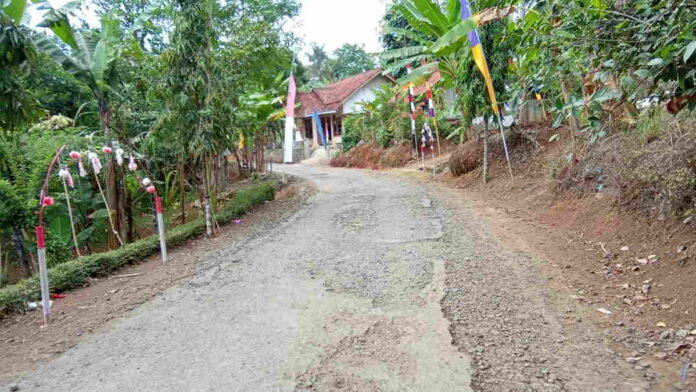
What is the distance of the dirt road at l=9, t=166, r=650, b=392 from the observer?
289cm

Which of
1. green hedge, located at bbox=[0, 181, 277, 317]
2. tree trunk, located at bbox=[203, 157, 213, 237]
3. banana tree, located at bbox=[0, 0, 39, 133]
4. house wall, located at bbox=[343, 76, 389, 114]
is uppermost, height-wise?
house wall, located at bbox=[343, 76, 389, 114]

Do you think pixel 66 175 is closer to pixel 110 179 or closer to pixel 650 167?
pixel 110 179

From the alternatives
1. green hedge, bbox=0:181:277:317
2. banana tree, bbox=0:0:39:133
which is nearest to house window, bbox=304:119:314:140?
green hedge, bbox=0:181:277:317

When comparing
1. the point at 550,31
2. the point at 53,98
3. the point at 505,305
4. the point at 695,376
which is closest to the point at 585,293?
the point at 505,305

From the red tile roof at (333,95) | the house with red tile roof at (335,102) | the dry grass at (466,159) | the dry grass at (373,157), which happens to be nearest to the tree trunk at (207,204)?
the dry grass at (466,159)

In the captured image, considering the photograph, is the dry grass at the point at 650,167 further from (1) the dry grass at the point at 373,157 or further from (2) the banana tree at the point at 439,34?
(1) the dry grass at the point at 373,157

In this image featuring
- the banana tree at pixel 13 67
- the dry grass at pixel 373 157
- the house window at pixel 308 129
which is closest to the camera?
the banana tree at pixel 13 67

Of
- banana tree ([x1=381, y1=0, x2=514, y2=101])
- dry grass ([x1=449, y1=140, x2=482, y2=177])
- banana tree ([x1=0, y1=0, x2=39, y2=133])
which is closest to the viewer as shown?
banana tree ([x1=0, y1=0, x2=39, y2=133])

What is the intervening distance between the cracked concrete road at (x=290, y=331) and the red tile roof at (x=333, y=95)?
22.4m

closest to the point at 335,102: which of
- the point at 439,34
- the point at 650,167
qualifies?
the point at 439,34

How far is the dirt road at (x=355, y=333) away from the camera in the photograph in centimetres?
289

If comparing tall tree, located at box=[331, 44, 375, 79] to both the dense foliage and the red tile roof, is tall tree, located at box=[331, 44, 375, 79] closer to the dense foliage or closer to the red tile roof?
the red tile roof

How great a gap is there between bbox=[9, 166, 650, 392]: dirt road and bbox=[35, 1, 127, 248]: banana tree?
127 inches

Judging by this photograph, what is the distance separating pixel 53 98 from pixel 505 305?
1855 centimetres
